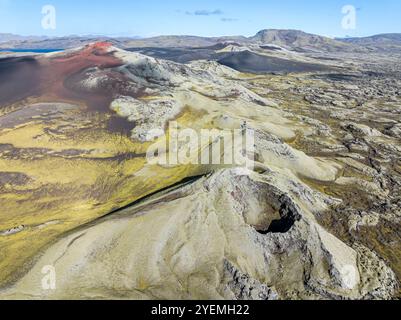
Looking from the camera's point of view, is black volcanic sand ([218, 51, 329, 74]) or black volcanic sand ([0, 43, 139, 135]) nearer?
black volcanic sand ([0, 43, 139, 135])

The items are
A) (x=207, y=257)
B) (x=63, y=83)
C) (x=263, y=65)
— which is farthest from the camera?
(x=263, y=65)

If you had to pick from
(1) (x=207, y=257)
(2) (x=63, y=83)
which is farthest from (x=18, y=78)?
(1) (x=207, y=257)

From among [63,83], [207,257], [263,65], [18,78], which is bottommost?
[207,257]

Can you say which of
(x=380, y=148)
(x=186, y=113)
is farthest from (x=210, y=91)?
(x=380, y=148)

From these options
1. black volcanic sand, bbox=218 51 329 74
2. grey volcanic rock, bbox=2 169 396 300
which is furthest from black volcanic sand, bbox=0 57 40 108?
black volcanic sand, bbox=218 51 329 74

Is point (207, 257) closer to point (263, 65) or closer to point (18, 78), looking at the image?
point (18, 78)

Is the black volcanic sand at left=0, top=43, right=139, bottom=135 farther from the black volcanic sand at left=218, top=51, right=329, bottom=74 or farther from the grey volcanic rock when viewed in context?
the black volcanic sand at left=218, top=51, right=329, bottom=74

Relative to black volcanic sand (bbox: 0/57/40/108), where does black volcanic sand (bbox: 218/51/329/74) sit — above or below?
above

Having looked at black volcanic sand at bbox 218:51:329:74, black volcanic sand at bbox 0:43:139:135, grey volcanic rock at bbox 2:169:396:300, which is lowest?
grey volcanic rock at bbox 2:169:396:300

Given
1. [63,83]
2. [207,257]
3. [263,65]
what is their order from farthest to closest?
[263,65]
[63,83]
[207,257]

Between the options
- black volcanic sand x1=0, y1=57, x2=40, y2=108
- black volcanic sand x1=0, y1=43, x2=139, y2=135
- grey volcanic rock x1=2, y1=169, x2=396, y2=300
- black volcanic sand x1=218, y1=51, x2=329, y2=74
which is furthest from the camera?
black volcanic sand x1=218, y1=51, x2=329, y2=74
